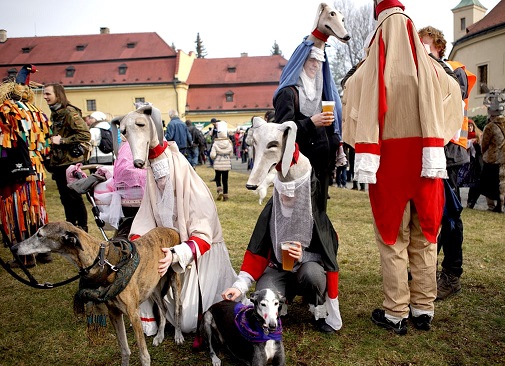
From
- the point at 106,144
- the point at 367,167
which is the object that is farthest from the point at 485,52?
the point at 367,167

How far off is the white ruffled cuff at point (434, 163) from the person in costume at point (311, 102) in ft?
2.45

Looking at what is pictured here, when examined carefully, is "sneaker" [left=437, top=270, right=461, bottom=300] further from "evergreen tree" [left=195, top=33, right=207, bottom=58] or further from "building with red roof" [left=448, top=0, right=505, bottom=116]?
"evergreen tree" [left=195, top=33, right=207, bottom=58]

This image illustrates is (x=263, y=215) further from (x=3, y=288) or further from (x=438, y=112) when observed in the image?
(x=3, y=288)

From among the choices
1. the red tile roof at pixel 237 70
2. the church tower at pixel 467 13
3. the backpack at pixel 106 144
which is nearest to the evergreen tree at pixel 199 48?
the red tile roof at pixel 237 70

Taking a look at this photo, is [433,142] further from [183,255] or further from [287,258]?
[183,255]

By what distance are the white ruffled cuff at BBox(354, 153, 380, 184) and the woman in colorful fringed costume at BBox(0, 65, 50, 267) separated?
152 inches

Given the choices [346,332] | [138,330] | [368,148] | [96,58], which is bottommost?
[346,332]

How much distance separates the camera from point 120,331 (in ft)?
Result: 9.82

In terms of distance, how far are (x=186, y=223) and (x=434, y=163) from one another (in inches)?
73.1

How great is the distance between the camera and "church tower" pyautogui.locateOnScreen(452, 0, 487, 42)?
1786 inches

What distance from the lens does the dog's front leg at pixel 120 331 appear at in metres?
2.91

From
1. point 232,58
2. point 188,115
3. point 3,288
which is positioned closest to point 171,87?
point 188,115

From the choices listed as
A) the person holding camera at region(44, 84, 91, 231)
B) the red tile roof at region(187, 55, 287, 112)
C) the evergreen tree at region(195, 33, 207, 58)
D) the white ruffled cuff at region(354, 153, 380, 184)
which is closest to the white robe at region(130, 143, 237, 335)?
the white ruffled cuff at region(354, 153, 380, 184)

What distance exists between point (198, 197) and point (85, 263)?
1100mm
